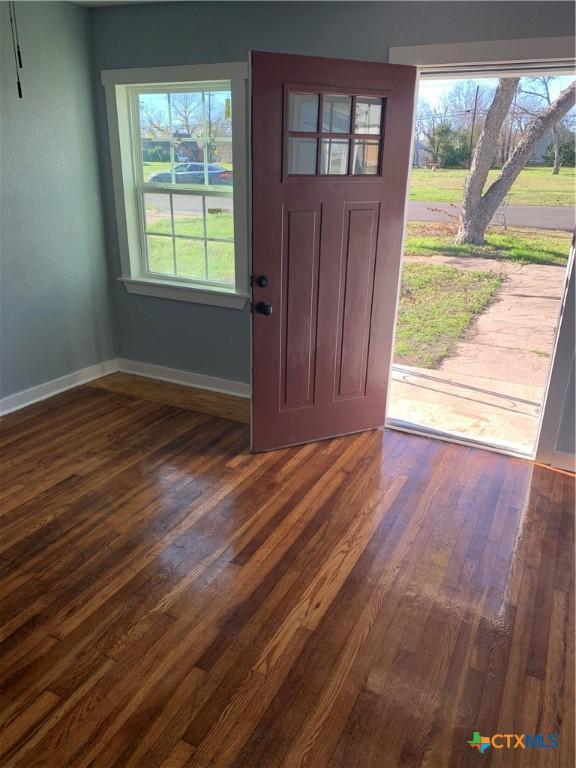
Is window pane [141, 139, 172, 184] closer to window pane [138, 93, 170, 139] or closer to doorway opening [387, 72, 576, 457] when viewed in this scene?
window pane [138, 93, 170, 139]

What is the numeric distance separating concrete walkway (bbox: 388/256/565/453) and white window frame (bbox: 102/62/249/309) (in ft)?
5.29

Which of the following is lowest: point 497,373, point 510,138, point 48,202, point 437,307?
point 497,373

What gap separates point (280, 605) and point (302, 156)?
86.7 inches

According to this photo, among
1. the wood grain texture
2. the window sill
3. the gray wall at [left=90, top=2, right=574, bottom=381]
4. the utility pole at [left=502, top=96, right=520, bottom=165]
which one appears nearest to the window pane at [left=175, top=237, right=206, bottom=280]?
the window sill

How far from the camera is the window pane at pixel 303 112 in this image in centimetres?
278

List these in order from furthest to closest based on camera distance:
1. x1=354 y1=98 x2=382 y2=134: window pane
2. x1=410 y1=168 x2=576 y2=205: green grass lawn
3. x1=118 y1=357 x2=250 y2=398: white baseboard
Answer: x1=410 y1=168 x2=576 y2=205: green grass lawn, x1=118 y1=357 x2=250 y2=398: white baseboard, x1=354 y1=98 x2=382 y2=134: window pane

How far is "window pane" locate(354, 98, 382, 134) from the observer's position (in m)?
2.91

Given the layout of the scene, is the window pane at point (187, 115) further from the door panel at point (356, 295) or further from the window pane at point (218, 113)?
the door panel at point (356, 295)

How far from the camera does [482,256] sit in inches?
256

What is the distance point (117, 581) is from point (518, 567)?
5.63ft

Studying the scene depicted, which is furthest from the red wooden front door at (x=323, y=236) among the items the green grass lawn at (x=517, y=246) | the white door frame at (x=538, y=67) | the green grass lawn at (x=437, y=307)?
the green grass lawn at (x=517, y=246)

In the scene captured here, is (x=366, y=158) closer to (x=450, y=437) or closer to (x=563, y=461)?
(x=450, y=437)

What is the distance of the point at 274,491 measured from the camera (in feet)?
9.56

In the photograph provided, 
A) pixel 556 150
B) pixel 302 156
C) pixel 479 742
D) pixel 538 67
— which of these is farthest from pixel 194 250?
pixel 556 150
